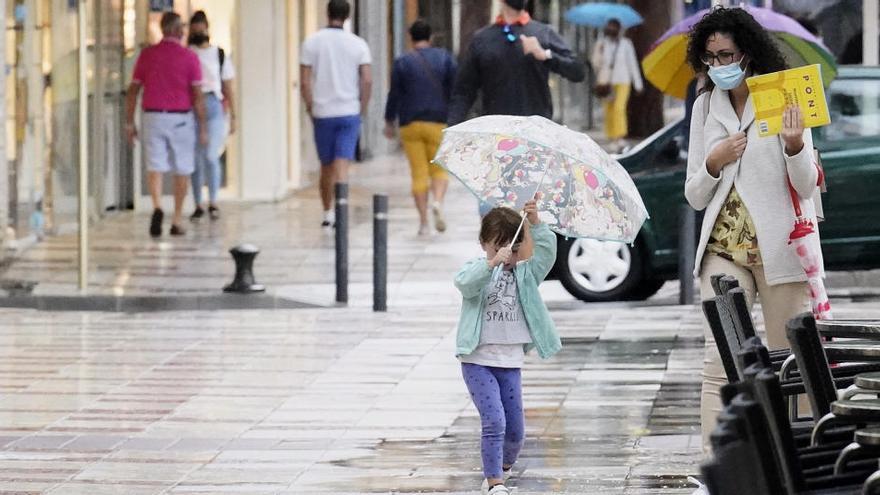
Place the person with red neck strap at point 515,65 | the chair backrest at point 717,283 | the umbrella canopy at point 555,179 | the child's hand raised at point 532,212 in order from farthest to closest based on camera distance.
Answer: the person with red neck strap at point 515,65
the umbrella canopy at point 555,179
the child's hand raised at point 532,212
the chair backrest at point 717,283

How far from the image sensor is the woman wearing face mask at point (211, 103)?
21.1m

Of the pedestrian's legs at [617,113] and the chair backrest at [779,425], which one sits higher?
the chair backrest at [779,425]

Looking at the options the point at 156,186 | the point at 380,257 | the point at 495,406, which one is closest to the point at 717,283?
the point at 495,406

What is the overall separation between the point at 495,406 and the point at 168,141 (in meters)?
12.5

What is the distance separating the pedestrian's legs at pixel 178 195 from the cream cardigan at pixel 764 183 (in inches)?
492

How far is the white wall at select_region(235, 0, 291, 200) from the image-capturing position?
24.1m

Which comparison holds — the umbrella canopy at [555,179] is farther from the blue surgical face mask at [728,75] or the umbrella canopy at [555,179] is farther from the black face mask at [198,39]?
the black face mask at [198,39]

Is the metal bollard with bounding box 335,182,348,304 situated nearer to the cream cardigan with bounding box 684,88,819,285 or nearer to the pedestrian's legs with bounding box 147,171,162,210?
the pedestrian's legs with bounding box 147,171,162,210

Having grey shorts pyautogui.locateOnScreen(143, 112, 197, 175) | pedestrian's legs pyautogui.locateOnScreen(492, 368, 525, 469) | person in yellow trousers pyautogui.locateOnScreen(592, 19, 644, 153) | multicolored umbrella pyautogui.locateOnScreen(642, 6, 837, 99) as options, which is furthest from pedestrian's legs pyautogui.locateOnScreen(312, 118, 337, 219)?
person in yellow trousers pyautogui.locateOnScreen(592, 19, 644, 153)

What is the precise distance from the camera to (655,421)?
9.72 m

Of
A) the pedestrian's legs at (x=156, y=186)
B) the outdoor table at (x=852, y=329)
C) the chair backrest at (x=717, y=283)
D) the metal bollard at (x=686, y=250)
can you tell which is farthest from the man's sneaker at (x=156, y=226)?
the outdoor table at (x=852, y=329)

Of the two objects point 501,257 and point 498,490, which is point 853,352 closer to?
point 501,257

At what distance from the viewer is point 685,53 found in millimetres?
9648

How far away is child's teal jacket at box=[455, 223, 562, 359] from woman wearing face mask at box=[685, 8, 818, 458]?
1.96 feet
